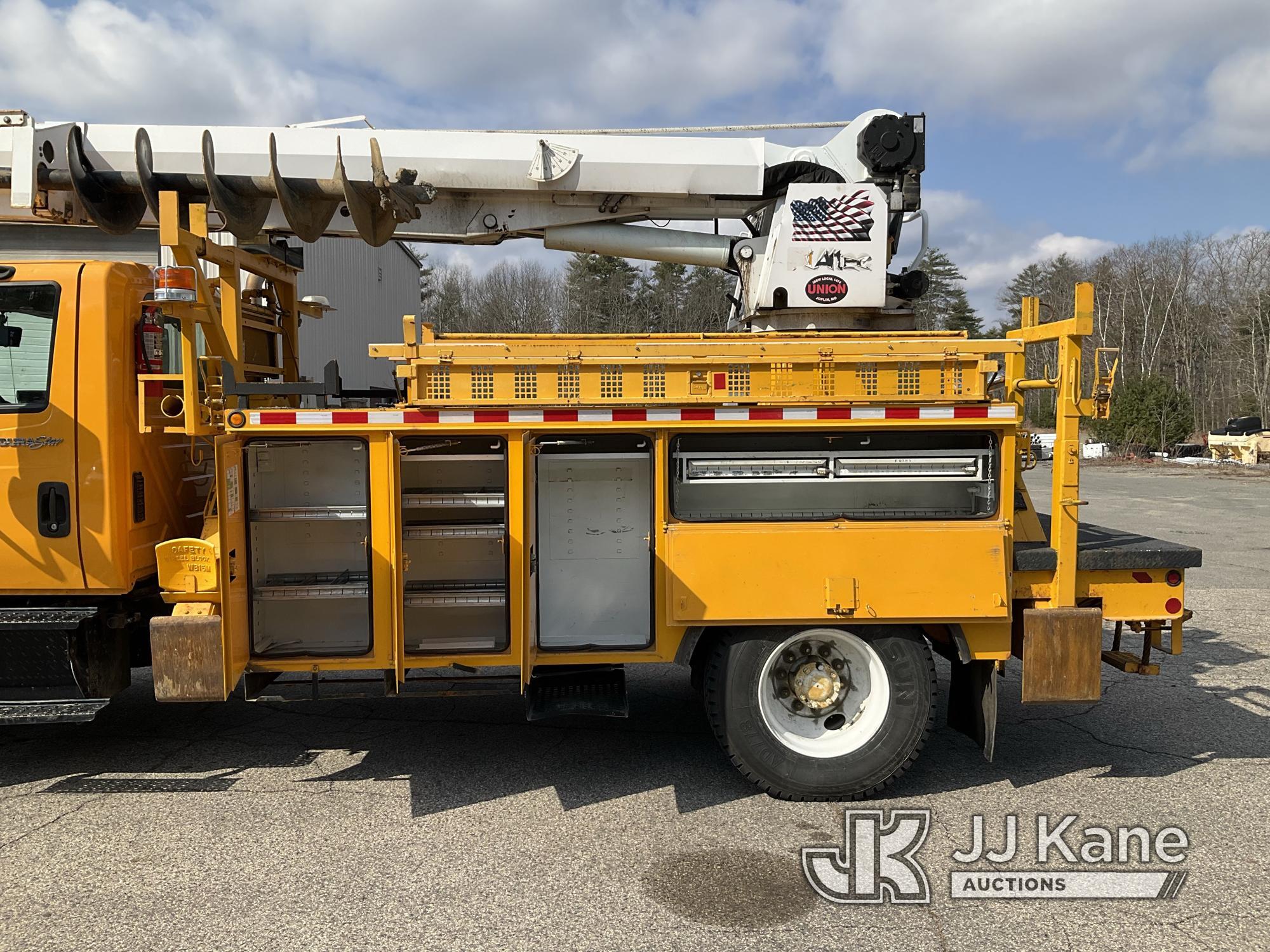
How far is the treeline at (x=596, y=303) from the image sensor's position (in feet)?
140

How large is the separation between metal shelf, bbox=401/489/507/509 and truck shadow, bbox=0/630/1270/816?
1484 millimetres

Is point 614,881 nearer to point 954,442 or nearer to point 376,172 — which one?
point 954,442

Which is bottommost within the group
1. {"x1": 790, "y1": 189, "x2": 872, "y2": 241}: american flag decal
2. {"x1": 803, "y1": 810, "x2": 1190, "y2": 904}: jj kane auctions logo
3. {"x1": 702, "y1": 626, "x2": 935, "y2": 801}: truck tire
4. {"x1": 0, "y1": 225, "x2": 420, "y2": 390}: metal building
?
{"x1": 803, "y1": 810, "x2": 1190, "y2": 904}: jj kane auctions logo

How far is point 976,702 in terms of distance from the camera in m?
4.88

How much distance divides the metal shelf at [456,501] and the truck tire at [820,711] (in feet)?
4.46

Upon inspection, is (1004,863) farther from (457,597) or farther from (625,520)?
(457,597)

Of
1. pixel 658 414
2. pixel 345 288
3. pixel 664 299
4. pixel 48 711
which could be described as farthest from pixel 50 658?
pixel 664 299

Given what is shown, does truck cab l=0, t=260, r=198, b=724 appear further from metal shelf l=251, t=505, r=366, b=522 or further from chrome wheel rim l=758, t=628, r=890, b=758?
chrome wheel rim l=758, t=628, r=890, b=758

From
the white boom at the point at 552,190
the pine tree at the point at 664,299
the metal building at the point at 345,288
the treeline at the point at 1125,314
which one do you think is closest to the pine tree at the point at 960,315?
the treeline at the point at 1125,314

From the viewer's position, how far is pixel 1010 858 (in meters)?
4.09

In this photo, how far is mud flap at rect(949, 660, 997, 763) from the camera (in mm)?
4691

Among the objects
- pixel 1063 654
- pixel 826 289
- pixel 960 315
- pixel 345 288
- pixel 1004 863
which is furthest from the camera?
pixel 960 315

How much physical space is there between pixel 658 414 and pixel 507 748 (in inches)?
90.3

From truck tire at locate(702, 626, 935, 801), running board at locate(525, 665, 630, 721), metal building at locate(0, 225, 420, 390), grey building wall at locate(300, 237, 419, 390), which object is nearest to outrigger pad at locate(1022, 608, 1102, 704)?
truck tire at locate(702, 626, 935, 801)
